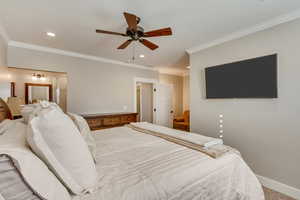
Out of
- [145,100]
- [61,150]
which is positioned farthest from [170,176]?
[145,100]

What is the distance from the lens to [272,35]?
199cm

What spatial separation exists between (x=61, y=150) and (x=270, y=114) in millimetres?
2638

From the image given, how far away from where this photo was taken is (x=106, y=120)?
3365 mm

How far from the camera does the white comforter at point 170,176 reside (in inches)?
32.2

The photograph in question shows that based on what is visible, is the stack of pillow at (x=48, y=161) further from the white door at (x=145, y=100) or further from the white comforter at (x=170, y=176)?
the white door at (x=145, y=100)

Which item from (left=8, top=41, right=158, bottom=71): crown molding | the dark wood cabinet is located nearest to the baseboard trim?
the dark wood cabinet

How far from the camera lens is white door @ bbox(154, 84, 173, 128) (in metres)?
4.73

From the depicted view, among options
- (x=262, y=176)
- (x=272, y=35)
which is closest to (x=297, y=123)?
(x=262, y=176)

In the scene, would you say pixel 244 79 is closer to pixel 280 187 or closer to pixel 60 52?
pixel 280 187

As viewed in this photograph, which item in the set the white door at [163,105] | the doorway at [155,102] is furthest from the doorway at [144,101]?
the white door at [163,105]

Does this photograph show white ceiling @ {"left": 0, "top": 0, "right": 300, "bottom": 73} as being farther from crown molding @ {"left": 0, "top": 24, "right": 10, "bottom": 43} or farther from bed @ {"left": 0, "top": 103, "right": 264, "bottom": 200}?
bed @ {"left": 0, "top": 103, "right": 264, "bottom": 200}

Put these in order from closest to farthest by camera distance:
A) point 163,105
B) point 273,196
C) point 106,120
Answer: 1. point 273,196
2. point 106,120
3. point 163,105

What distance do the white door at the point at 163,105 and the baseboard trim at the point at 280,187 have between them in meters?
3.12

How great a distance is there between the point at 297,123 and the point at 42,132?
9.15 feet
